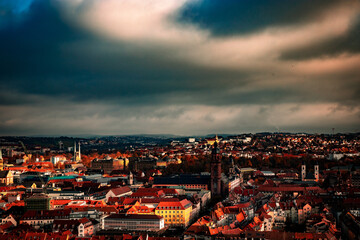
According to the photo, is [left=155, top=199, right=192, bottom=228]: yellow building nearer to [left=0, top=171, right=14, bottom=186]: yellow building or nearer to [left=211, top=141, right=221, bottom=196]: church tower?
[left=211, top=141, right=221, bottom=196]: church tower

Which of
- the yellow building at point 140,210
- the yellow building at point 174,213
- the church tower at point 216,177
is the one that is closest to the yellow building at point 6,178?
the church tower at point 216,177

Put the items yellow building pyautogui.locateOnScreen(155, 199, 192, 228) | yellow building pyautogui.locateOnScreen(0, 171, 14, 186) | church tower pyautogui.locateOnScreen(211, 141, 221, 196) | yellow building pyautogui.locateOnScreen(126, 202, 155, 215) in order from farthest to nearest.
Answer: yellow building pyautogui.locateOnScreen(0, 171, 14, 186) < church tower pyautogui.locateOnScreen(211, 141, 221, 196) < yellow building pyautogui.locateOnScreen(126, 202, 155, 215) < yellow building pyautogui.locateOnScreen(155, 199, 192, 228)

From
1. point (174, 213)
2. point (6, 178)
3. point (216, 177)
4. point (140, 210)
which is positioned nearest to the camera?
point (174, 213)

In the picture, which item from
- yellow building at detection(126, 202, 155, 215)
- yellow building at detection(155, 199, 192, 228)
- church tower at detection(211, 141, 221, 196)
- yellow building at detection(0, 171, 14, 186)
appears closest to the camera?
yellow building at detection(155, 199, 192, 228)

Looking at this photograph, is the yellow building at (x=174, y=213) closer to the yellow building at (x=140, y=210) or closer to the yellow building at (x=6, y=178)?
the yellow building at (x=140, y=210)

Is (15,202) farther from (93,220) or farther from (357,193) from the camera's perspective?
(357,193)

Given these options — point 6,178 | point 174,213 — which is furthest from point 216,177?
point 6,178

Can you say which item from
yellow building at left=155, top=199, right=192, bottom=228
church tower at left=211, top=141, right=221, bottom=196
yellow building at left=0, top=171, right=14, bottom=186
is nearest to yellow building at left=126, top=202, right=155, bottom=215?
yellow building at left=155, top=199, right=192, bottom=228

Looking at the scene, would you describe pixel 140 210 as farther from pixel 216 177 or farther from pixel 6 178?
pixel 6 178
